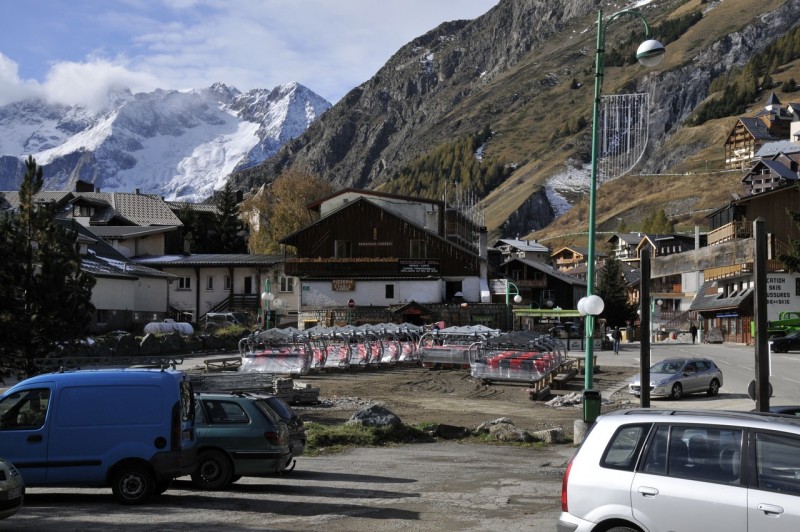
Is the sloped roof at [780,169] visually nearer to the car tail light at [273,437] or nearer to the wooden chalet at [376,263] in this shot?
the wooden chalet at [376,263]

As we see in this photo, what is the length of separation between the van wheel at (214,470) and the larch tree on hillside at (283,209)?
76.4 metres

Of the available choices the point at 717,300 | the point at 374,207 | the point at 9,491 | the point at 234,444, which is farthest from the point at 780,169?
the point at 9,491

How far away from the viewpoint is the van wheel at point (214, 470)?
14711 mm

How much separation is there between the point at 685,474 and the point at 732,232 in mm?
79135

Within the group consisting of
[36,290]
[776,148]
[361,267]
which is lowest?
[36,290]

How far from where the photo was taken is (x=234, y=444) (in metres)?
14.8

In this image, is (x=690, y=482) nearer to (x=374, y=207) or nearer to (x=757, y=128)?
(x=374, y=207)

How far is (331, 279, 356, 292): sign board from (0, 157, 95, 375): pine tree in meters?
43.6

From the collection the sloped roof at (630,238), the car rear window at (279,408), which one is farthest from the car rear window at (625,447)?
the sloped roof at (630,238)

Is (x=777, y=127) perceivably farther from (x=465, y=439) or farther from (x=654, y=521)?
(x=654, y=521)

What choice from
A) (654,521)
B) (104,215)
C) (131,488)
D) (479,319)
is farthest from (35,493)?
(104,215)

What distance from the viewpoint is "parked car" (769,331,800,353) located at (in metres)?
58.3

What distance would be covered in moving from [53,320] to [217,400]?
1308 cm

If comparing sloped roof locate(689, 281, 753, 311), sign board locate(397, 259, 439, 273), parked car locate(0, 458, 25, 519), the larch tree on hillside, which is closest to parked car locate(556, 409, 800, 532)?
parked car locate(0, 458, 25, 519)
